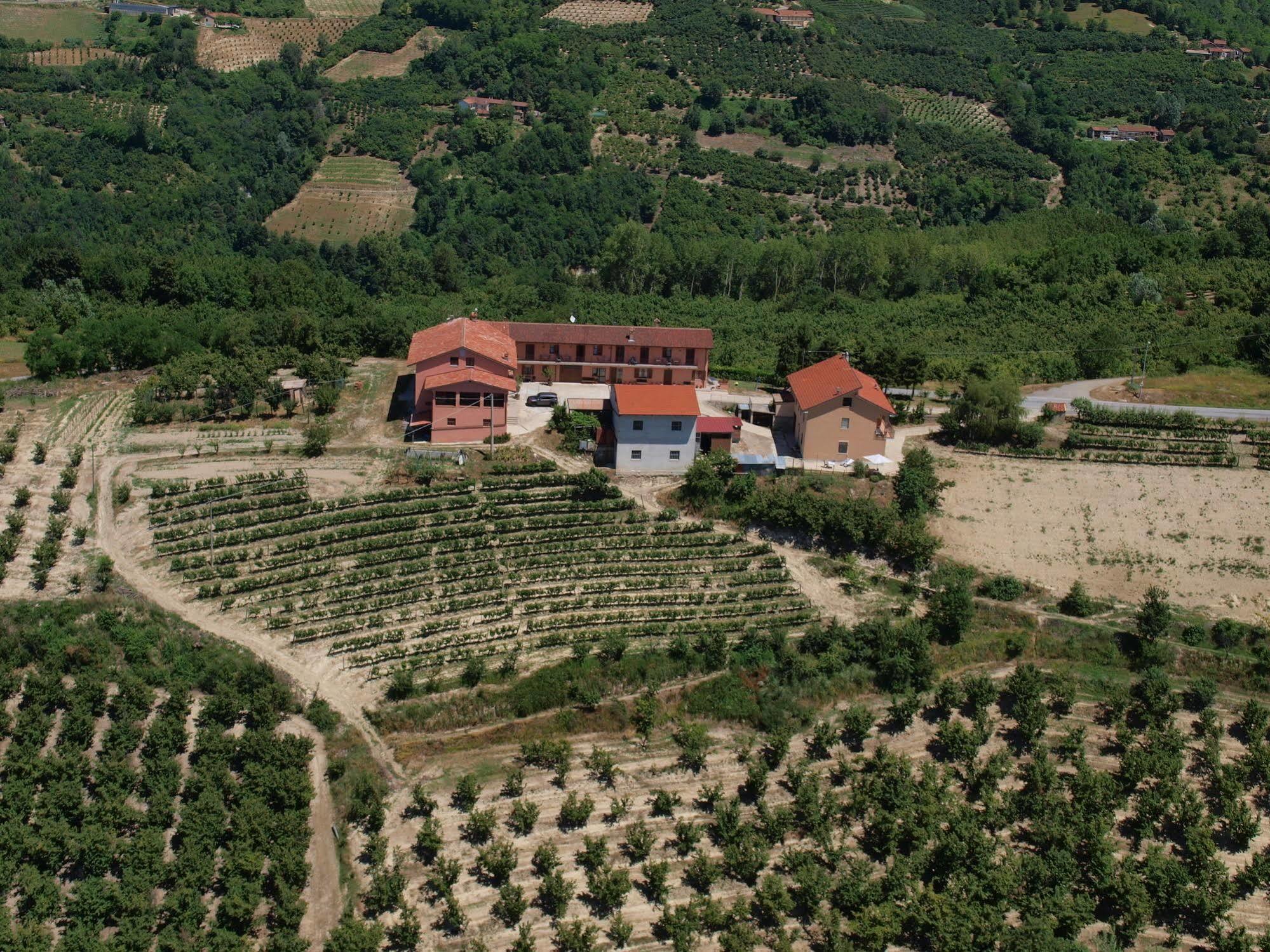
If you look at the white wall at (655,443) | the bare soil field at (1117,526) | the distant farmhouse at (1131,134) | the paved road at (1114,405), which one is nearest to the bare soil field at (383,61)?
the distant farmhouse at (1131,134)

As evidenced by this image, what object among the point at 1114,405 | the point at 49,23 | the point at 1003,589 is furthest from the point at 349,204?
the point at 1003,589

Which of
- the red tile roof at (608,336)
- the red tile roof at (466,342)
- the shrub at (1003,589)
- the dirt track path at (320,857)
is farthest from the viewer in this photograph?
the red tile roof at (608,336)

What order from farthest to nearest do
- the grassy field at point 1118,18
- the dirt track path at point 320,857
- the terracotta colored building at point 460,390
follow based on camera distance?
the grassy field at point 1118,18 < the terracotta colored building at point 460,390 < the dirt track path at point 320,857

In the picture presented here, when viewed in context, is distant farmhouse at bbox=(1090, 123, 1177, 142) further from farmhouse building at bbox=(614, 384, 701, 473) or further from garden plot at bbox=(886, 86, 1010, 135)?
farmhouse building at bbox=(614, 384, 701, 473)

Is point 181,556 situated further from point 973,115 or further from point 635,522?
point 973,115

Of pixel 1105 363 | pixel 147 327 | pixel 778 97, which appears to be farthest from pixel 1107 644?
pixel 778 97

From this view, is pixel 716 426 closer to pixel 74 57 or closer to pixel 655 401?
pixel 655 401

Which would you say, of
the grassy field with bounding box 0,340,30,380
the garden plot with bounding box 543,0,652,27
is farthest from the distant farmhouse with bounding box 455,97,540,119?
the grassy field with bounding box 0,340,30,380

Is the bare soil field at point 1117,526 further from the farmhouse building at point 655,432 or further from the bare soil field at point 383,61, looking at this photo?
the bare soil field at point 383,61
